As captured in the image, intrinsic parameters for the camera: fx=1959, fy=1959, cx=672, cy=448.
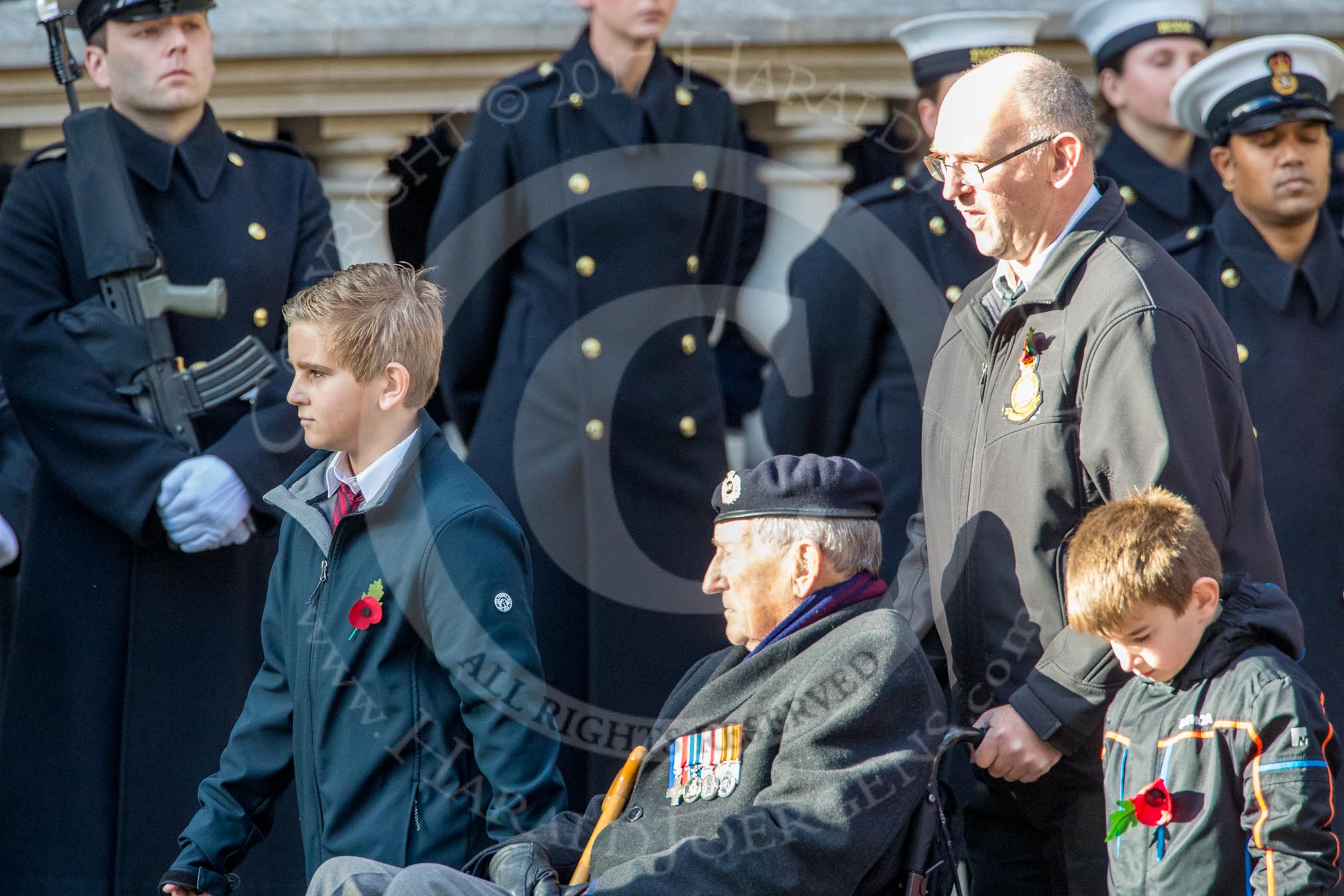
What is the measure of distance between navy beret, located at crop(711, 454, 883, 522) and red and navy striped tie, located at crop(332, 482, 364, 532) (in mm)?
682

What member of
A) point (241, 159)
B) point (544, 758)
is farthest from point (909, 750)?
point (241, 159)

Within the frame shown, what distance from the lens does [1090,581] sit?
3.15 m

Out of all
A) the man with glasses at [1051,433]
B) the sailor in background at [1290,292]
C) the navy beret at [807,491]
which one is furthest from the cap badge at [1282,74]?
the navy beret at [807,491]

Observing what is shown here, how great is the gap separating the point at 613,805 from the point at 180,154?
2.14 metres

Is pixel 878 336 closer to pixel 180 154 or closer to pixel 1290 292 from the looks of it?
pixel 1290 292

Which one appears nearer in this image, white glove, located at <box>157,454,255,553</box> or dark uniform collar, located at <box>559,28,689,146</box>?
white glove, located at <box>157,454,255,553</box>

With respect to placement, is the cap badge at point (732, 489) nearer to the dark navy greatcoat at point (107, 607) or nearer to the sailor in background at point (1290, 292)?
the dark navy greatcoat at point (107, 607)

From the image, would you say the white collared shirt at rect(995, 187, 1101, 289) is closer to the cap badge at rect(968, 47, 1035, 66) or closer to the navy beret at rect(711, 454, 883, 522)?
the navy beret at rect(711, 454, 883, 522)

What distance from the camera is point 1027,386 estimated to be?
3391mm

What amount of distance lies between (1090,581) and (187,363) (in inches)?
93.9

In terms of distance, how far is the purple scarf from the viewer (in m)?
3.36

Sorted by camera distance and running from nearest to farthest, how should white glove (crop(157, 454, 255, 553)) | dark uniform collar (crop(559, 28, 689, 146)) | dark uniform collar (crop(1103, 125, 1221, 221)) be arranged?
white glove (crop(157, 454, 255, 553))
dark uniform collar (crop(559, 28, 689, 146))
dark uniform collar (crop(1103, 125, 1221, 221))

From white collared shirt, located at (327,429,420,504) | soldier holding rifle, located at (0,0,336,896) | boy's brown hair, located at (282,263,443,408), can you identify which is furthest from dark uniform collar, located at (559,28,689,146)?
white collared shirt, located at (327,429,420,504)

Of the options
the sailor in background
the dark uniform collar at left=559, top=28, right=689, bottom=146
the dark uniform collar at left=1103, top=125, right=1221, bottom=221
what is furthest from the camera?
the dark uniform collar at left=1103, top=125, right=1221, bottom=221
